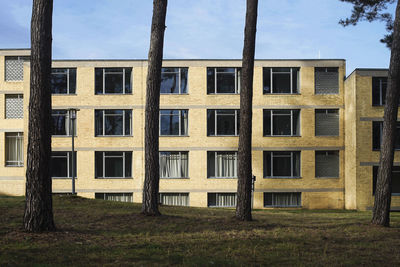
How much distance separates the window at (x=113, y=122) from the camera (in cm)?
3369

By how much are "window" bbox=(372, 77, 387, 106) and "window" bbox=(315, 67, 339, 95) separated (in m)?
2.97

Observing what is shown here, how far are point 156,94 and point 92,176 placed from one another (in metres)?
19.8

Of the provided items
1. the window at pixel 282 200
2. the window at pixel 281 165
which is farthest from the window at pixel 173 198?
the window at pixel 281 165

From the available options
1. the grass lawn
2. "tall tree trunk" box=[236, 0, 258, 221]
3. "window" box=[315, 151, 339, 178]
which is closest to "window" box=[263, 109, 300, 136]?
"window" box=[315, 151, 339, 178]

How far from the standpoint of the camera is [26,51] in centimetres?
3697

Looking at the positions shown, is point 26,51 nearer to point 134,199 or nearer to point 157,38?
point 134,199

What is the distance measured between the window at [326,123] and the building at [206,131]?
68mm

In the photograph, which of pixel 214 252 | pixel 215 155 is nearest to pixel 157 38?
pixel 214 252

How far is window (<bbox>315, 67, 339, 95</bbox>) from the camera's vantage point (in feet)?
110

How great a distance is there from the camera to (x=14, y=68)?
3750cm

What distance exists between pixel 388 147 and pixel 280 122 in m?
19.3

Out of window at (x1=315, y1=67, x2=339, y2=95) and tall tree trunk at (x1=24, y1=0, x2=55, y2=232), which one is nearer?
tall tree trunk at (x1=24, y1=0, x2=55, y2=232)

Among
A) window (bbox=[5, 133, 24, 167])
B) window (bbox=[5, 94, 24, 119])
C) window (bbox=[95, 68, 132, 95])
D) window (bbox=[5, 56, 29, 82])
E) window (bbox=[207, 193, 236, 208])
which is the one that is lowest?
window (bbox=[207, 193, 236, 208])

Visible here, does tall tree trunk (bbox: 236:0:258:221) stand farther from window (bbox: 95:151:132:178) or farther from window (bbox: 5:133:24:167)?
window (bbox: 5:133:24:167)
